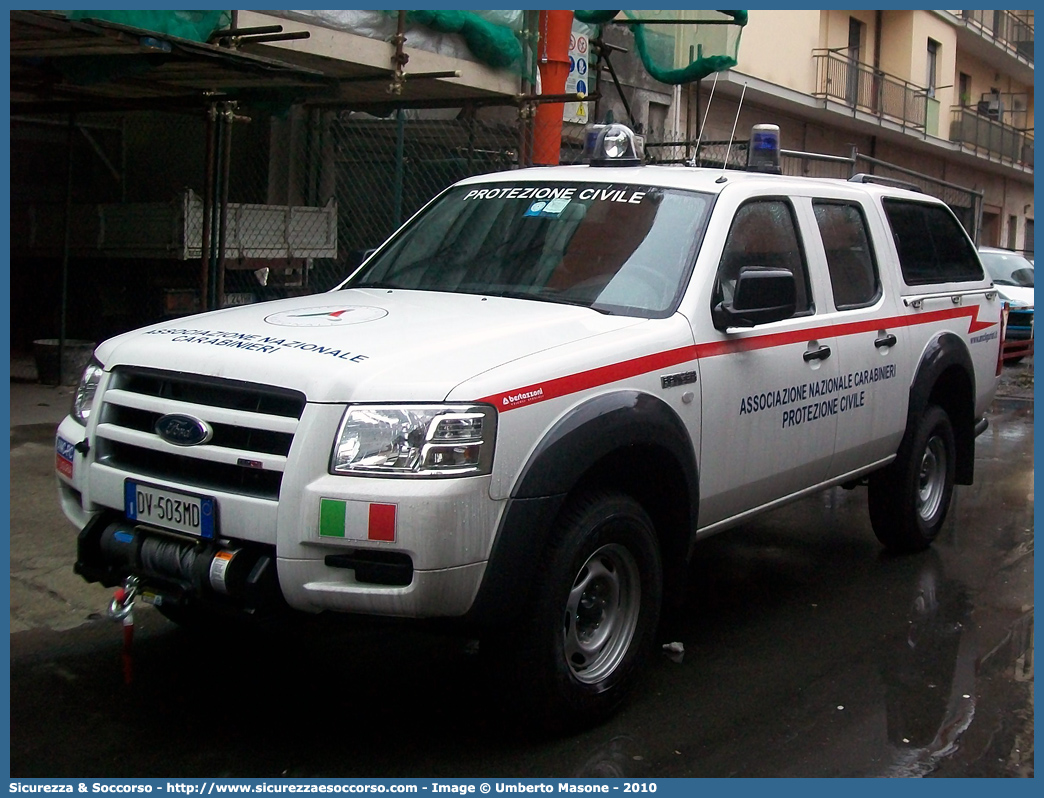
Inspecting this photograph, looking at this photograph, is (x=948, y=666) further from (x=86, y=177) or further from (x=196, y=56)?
(x=86, y=177)

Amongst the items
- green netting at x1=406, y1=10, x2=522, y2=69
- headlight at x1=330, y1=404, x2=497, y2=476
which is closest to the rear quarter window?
headlight at x1=330, y1=404, x2=497, y2=476

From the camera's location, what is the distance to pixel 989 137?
33.2m

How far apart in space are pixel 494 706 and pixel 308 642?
1.45m

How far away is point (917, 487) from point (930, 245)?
1397 millimetres

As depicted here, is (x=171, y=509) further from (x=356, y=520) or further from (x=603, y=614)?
(x=603, y=614)

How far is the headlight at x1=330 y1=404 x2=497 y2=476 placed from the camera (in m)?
3.55

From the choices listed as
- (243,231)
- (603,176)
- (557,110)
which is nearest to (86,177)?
(243,231)

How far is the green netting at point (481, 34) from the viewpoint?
11391mm

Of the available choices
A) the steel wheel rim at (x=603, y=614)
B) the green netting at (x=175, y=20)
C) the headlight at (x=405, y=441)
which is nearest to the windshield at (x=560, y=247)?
Answer: the steel wheel rim at (x=603, y=614)

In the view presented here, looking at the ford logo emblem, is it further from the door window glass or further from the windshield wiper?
the door window glass

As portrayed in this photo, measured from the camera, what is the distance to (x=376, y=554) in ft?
11.7

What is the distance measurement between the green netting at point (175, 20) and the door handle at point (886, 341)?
5251mm

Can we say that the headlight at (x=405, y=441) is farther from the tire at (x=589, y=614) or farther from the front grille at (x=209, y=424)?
the tire at (x=589, y=614)

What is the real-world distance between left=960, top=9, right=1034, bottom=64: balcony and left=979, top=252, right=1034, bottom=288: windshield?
14.3 metres
